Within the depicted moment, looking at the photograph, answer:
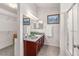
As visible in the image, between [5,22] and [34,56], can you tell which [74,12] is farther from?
[5,22]

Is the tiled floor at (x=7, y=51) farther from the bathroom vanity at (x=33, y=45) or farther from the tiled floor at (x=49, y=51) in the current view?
the tiled floor at (x=49, y=51)

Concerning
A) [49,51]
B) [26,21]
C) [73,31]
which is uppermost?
[26,21]

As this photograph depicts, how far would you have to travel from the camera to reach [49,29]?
4.58ft

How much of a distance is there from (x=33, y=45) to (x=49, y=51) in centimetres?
26

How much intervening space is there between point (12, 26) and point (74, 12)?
3.12 feet

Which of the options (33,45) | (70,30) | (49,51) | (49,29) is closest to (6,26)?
(33,45)

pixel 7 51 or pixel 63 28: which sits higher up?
pixel 63 28

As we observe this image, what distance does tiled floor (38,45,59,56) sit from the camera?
1360mm

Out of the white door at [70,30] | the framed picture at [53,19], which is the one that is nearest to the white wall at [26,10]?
the framed picture at [53,19]

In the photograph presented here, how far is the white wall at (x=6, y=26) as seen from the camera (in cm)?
133

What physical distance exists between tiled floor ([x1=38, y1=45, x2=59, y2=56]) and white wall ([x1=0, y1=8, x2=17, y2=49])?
486mm

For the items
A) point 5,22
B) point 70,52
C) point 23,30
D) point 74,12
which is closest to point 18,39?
point 23,30

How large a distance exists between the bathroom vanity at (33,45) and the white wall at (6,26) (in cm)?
24

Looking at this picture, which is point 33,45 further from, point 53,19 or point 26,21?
point 53,19
